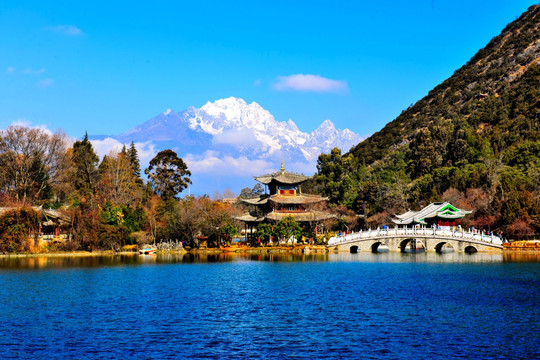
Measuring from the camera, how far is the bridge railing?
63.8 meters

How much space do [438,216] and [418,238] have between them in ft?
24.9

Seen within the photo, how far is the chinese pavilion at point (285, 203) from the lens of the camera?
7788 centimetres

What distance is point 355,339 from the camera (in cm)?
2367

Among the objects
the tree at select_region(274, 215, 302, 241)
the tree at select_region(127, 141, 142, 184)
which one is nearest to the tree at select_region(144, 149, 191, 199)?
the tree at select_region(127, 141, 142, 184)

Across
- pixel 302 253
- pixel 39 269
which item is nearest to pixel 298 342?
pixel 39 269

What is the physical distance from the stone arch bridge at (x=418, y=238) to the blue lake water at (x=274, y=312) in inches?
521

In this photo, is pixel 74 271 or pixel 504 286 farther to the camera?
pixel 74 271

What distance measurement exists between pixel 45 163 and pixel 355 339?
69869 millimetres

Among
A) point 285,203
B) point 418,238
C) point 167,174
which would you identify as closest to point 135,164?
point 167,174

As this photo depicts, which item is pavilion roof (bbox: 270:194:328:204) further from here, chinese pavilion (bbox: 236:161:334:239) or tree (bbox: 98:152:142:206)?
tree (bbox: 98:152:142:206)

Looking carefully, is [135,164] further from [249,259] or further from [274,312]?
[274,312]

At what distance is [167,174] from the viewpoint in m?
103

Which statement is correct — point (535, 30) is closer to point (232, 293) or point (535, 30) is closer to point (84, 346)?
point (232, 293)

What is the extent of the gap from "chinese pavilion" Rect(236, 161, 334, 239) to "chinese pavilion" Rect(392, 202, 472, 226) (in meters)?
10.4
